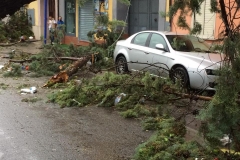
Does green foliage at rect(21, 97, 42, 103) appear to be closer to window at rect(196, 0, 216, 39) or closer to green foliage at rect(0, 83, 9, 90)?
green foliage at rect(0, 83, 9, 90)

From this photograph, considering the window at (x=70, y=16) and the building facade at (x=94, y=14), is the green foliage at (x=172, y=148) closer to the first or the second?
the building facade at (x=94, y=14)

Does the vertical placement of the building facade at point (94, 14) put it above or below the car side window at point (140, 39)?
above

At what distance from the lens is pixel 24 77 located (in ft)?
38.1

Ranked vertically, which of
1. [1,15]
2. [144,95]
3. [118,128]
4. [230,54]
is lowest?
[118,128]

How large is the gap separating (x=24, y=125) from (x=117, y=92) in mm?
2186

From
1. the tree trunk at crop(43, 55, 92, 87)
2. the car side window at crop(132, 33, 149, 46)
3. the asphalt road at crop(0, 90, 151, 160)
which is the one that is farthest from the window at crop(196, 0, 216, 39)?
the tree trunk at crop(43, 55, 92, 87)

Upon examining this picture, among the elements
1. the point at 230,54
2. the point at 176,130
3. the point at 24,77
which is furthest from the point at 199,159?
the point at 24,77

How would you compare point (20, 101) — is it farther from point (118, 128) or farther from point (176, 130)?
point (176, 130)

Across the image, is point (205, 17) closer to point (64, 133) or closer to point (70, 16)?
point (64, 133)

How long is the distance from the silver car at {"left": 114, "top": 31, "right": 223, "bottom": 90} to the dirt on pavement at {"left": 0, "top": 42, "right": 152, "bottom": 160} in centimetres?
137

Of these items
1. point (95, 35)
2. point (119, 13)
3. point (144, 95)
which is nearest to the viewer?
point (144, 95)

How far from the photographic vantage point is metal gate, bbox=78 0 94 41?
68.6ft

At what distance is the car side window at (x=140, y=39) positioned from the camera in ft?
35.2

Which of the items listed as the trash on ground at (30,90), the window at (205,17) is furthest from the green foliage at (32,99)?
the window at (205,17)
